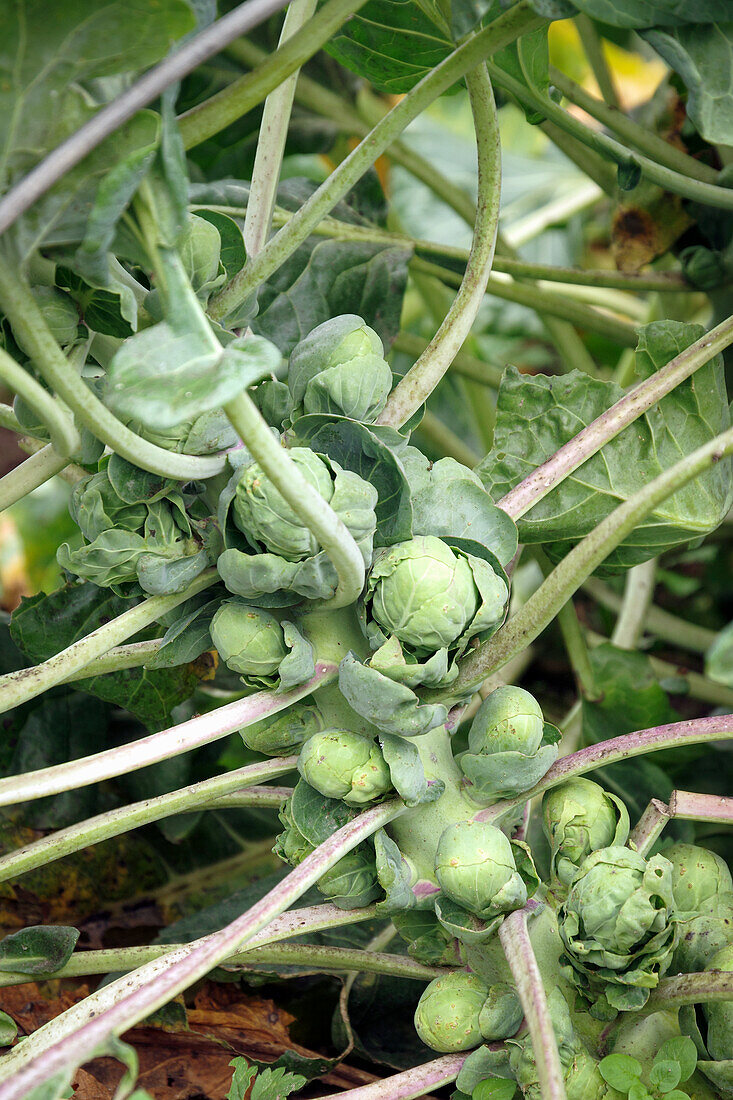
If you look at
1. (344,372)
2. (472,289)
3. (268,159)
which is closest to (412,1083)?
(344,372)

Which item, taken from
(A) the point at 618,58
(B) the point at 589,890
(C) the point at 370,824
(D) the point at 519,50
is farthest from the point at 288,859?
(A) the point at 618,58

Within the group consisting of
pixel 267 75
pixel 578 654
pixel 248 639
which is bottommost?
pixel 578 654

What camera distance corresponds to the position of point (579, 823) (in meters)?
0.83

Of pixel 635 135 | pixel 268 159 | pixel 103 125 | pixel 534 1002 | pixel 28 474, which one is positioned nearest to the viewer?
pixel 103 125

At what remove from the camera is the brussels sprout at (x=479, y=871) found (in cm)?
76

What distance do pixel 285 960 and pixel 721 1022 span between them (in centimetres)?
39

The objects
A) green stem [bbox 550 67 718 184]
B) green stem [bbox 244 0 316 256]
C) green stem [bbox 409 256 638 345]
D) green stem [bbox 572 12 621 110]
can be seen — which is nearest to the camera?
green stem [bbox 244 0 316 256]

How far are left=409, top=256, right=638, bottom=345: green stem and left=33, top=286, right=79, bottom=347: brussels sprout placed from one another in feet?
2.55

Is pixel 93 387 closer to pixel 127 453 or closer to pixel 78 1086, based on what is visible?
pixel 127 453

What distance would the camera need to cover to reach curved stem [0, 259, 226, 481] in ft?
2.04

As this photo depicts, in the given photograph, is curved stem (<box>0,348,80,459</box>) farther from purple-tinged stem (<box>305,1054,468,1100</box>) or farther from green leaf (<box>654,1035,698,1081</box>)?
green leaf (<box>654,1035,698,1081</box>)

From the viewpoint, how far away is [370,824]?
776 millimetres

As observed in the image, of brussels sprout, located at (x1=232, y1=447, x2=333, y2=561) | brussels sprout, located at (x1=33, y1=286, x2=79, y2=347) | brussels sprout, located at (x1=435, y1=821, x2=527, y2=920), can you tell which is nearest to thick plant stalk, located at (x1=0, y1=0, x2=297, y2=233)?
brussels sprout, located at (x1=33, y1=286, x2=79, y2=347)

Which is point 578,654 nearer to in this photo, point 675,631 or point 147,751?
point 675,631
